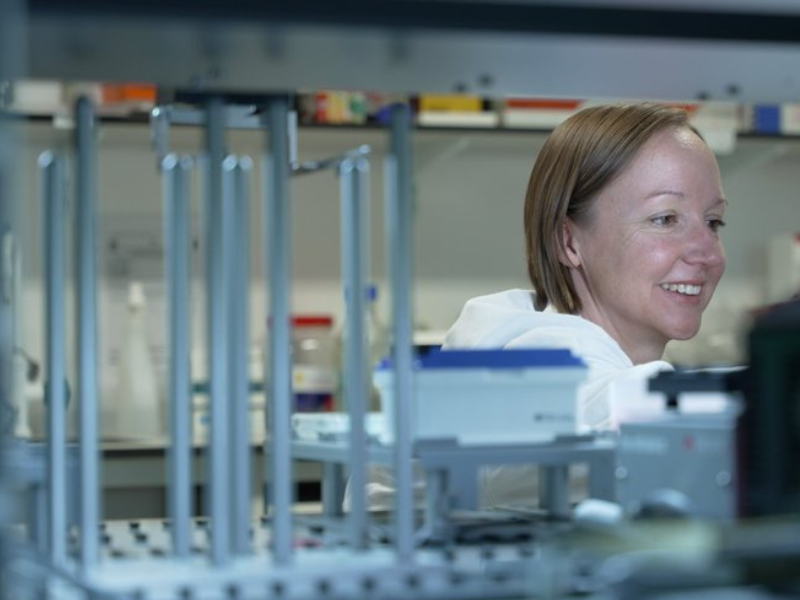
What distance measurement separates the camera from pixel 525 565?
37.5 inches

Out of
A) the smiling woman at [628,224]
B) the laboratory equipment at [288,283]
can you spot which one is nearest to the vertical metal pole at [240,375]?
the laboratory equipment at [288,283]

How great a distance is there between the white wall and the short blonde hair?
1932mm

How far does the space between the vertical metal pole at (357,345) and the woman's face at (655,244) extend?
4.10ft

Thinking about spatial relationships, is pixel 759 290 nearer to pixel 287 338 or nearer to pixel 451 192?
pixel 451 192

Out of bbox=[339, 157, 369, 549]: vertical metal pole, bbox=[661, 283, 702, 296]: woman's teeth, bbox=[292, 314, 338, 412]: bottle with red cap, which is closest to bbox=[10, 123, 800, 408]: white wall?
bbox=[292, 314, 338, 412]: bottle with red cap

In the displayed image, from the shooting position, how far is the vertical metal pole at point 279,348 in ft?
3.03

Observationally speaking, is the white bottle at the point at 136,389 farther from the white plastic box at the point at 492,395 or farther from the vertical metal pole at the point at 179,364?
the vertical metal pole at the point at 179,364

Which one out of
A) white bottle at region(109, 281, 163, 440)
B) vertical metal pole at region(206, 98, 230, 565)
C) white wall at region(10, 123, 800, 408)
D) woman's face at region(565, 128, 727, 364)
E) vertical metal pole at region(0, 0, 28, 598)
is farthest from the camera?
white wall at region(10, 123, 800, 408)

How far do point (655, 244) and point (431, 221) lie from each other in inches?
92.7

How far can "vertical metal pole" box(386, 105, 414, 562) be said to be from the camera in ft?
3.06

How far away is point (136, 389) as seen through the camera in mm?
3947

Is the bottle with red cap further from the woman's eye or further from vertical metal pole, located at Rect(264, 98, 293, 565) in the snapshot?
vertical metal pole, located at Rect(264, 98, 293, 565)

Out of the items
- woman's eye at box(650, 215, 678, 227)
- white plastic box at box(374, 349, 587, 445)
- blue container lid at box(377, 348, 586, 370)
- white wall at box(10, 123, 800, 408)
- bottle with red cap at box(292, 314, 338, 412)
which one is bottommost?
white plastic box at box(374, 349, 587, 445)

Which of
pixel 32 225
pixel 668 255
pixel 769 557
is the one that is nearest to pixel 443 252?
pixel 32 225
